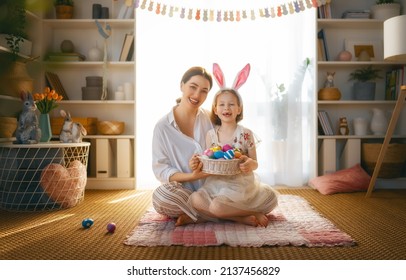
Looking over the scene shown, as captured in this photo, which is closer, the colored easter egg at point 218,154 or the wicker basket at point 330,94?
the colored easter egg at point 218,154

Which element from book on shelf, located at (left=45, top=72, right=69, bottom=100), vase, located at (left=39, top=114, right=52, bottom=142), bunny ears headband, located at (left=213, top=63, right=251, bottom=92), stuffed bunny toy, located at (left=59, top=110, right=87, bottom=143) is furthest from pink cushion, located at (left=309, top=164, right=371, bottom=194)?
book on shelf, located at (left=45, top=72, right=69, bottom=100)

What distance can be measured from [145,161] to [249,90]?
0.89 metres

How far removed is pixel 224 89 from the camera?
1646mm

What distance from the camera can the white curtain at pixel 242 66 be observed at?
2771mm

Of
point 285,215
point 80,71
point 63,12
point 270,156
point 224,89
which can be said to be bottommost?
point 285,215

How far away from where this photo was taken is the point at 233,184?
5.08ft

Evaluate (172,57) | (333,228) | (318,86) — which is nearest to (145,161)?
(172,57)

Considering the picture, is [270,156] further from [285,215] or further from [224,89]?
[224,89]

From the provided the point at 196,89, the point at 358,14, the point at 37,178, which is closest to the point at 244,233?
the point at 196,89

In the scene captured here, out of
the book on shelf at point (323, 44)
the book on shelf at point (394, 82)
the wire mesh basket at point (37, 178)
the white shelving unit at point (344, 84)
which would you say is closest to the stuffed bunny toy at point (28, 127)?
the wire mesh basket at point (37, 178)

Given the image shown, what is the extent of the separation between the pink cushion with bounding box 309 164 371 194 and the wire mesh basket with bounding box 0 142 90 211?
4.88ft

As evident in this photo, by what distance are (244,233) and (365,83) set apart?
1772mm

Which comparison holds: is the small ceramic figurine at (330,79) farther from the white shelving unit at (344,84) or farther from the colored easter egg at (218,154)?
the colored easter egg at (218,154)

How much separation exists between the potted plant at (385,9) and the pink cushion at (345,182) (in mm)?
1079
